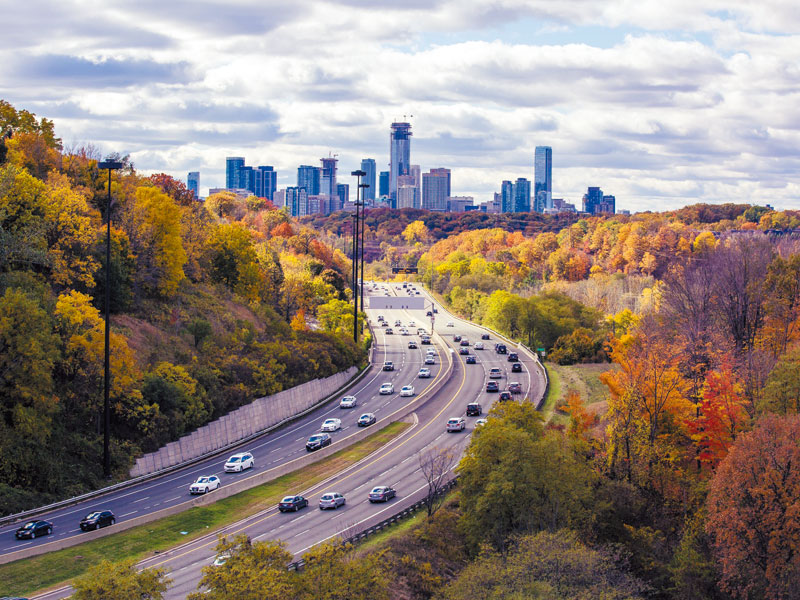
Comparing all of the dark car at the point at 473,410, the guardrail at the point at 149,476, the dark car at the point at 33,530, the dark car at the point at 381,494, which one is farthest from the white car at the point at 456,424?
the dark car at the point at 33,530

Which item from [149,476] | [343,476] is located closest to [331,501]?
[343,476]

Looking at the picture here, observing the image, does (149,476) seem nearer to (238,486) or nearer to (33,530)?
(238,486)

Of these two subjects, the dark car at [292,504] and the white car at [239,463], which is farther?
the white car at [239,463]

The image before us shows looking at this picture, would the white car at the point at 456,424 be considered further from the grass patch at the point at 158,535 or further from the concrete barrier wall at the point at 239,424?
the concrete barrier wall at the point at 239,424

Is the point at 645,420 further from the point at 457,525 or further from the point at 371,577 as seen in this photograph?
the point at 371,577

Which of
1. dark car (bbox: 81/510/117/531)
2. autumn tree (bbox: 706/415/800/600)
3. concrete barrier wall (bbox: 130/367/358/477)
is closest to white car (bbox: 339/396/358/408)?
concrete barrier wall (bbox: 130/367/358/477)

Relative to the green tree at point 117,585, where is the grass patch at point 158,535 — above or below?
below

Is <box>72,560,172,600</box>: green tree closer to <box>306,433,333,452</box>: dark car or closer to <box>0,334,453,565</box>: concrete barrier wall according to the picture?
<box>0,334,453,565</box>: concrete barrier wall
